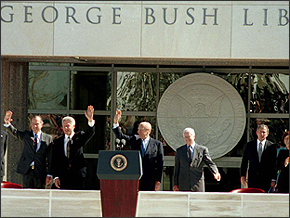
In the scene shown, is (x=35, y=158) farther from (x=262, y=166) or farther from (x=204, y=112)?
(x=204, y=112)

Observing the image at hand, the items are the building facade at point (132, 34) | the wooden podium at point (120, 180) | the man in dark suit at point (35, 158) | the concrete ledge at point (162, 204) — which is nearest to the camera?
the wooden podium at point (120, 180)

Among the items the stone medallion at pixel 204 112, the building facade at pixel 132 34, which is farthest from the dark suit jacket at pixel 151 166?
the stone medallion at pixel 204 112

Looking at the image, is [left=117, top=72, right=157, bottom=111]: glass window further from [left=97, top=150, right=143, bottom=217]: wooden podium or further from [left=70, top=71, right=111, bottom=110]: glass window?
[left=97, top=150, right=143, bottom=217]: wooden podium

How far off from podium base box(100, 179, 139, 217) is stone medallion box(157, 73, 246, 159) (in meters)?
4.02

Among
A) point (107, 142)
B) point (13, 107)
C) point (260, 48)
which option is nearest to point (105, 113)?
point (107, 142)

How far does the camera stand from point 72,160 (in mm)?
8102

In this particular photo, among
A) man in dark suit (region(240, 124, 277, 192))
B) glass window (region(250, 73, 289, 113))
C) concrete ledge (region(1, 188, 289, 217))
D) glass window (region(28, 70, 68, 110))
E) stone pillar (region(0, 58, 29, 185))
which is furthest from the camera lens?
glass window (region(28, 70, 68, 110))

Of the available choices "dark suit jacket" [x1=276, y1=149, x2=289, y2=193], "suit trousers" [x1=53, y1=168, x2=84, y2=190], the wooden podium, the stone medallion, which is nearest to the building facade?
the stone medallion

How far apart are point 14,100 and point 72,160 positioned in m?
2.60

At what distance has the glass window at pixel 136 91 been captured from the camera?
440 inches

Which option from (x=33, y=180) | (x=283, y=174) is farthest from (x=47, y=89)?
(x=283, y=174)

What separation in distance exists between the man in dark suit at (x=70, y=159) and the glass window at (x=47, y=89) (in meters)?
3.20

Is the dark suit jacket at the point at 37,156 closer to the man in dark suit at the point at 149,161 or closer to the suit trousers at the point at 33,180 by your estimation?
the suit trousers at the point at 33,180

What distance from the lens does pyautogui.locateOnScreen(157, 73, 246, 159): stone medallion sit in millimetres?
10734
